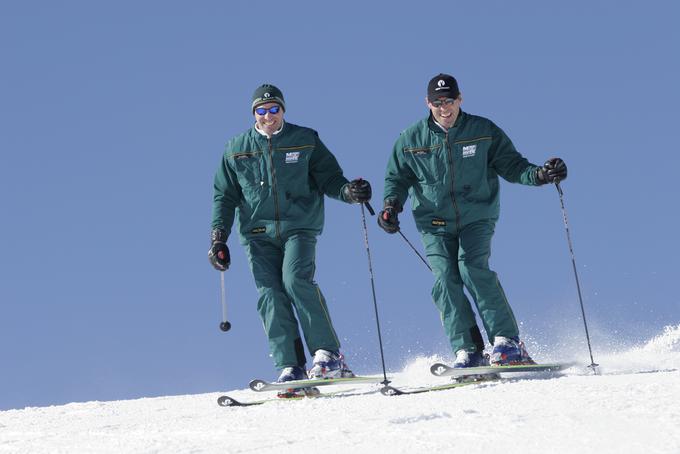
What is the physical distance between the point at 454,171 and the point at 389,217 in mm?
679

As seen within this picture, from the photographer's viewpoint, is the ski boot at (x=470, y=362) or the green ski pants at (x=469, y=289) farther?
the green ski pants at (x=469, y=289)

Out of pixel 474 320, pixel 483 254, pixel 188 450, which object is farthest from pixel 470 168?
pixel 188 450

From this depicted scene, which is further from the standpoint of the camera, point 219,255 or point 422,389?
point 219,255

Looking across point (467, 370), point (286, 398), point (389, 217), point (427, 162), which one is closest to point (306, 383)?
point (286, 398)

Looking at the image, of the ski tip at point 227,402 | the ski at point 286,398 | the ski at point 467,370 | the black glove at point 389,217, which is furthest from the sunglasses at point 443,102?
the ski tip at point 227,402

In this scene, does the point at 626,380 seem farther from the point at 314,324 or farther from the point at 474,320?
the point at 314,324

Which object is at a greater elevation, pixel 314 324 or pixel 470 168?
pixel 470 168

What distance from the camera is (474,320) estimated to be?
8.06m

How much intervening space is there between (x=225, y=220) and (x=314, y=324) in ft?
4.26

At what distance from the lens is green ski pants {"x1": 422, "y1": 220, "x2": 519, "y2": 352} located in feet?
26.0

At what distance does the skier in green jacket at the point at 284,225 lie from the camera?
320 inches

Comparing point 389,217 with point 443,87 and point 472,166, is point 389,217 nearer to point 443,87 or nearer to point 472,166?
point 472,166

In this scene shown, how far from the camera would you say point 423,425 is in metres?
5.19

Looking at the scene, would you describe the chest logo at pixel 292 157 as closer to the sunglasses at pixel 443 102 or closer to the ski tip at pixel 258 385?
the sunglasses at pixel 443 102
